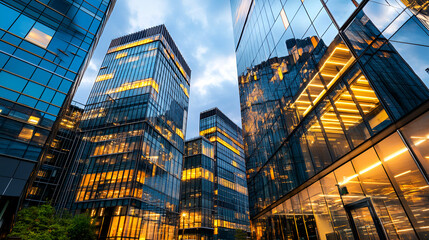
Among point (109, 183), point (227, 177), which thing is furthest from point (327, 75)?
point (227, 177)

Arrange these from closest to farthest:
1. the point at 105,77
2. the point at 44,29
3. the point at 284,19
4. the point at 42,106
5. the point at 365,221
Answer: the point at 365,221, the point at 284,19, the point at 42,106, the point at 44,29, the point at 105,77

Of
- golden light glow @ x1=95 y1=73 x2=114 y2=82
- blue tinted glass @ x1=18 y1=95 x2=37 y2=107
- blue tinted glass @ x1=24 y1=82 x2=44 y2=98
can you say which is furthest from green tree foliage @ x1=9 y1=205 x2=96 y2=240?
golden light glow @ x1=95 y1=73 x2=114 y2=82

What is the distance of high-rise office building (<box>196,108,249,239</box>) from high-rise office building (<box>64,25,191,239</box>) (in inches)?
1057

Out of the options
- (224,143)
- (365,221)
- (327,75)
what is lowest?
(365,221)

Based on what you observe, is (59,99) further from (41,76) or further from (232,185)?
(232,185)

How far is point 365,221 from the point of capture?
11.2m

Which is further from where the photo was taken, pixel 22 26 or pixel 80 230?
pixel 80 230

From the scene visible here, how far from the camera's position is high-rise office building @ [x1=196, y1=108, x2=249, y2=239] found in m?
74.8

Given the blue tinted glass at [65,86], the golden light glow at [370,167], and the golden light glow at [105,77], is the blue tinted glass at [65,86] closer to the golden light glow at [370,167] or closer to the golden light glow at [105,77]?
the golden light glow at [370,167]

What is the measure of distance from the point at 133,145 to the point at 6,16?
27672mm

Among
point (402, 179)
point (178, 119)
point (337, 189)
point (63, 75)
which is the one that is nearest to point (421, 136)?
point (402, 179)

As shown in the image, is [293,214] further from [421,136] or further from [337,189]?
[421,136]

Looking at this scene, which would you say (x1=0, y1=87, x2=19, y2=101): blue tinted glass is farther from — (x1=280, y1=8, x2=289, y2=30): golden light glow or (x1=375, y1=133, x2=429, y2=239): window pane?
(x1=375, y1=133, x2=429, y2=239): window pane

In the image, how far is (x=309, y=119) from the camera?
53.9 feet
